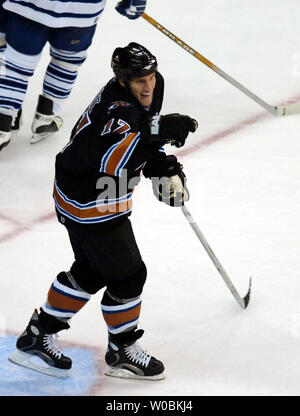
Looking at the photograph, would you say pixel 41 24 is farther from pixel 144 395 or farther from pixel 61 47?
pixel 144 395

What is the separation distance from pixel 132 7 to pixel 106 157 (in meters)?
1.66

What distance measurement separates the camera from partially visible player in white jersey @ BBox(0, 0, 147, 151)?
3852mm

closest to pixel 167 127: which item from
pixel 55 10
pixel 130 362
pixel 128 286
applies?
pixel 128 286

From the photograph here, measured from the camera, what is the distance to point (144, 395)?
283 centimetres

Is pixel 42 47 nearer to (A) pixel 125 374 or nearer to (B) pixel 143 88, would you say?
(B) pixel 143 88

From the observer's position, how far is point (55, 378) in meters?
2.92

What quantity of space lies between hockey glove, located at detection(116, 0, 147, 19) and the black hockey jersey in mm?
1403

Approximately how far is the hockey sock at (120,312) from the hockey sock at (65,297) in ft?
0.22

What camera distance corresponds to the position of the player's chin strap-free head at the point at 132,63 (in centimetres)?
266

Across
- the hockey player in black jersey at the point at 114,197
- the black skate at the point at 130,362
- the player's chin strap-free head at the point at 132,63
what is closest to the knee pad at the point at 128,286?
the hockey player in black jersey at the point at 114,197

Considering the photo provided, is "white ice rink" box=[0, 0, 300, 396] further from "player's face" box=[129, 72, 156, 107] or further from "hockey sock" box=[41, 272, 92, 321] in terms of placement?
"player's face" box=[129, 72, 156, 107]

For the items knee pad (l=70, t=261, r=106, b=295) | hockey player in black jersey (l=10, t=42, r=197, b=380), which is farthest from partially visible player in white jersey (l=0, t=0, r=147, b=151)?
knee pad (l=70, t=261, r=106, b=295)
